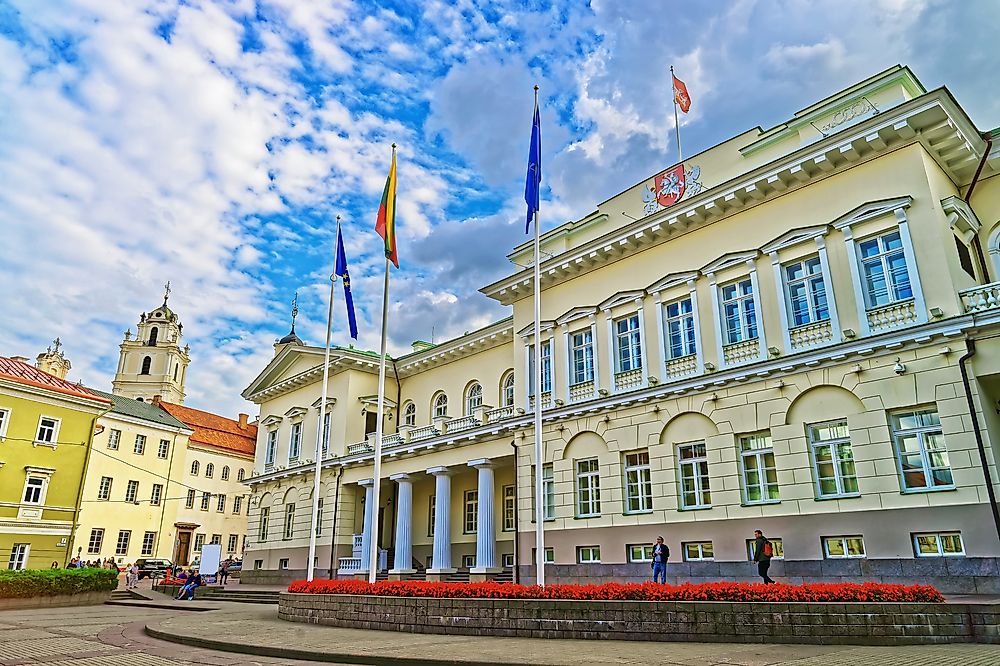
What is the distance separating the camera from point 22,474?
116 feet

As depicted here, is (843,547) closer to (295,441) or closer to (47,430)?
(295,441)

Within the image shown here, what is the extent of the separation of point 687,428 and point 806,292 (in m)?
5.19

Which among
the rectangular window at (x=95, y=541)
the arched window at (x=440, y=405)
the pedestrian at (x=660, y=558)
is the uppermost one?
the arched window at (x=440, y=405)

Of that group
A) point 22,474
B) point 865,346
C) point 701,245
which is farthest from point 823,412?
point 22,474

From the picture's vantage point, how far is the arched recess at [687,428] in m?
19.8

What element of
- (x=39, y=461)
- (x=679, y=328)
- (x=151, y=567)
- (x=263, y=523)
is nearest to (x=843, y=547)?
(x=679, y=328)

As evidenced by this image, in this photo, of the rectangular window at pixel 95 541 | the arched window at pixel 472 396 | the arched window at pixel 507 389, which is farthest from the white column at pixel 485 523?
the rectangular window at pixel 95 541

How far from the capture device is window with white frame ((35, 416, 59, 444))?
36.6m

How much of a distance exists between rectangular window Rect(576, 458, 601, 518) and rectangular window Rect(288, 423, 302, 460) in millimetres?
20495

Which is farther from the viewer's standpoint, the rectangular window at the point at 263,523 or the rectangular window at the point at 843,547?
the rectangular window at the point at 263,523

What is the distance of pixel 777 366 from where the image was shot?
1842 centimetres

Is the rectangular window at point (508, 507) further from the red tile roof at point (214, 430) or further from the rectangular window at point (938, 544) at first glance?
the red tile roof at point (214, 430)

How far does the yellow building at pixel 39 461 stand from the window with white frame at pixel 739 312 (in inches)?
1385

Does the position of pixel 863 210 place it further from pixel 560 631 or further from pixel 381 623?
pixel 381 623
